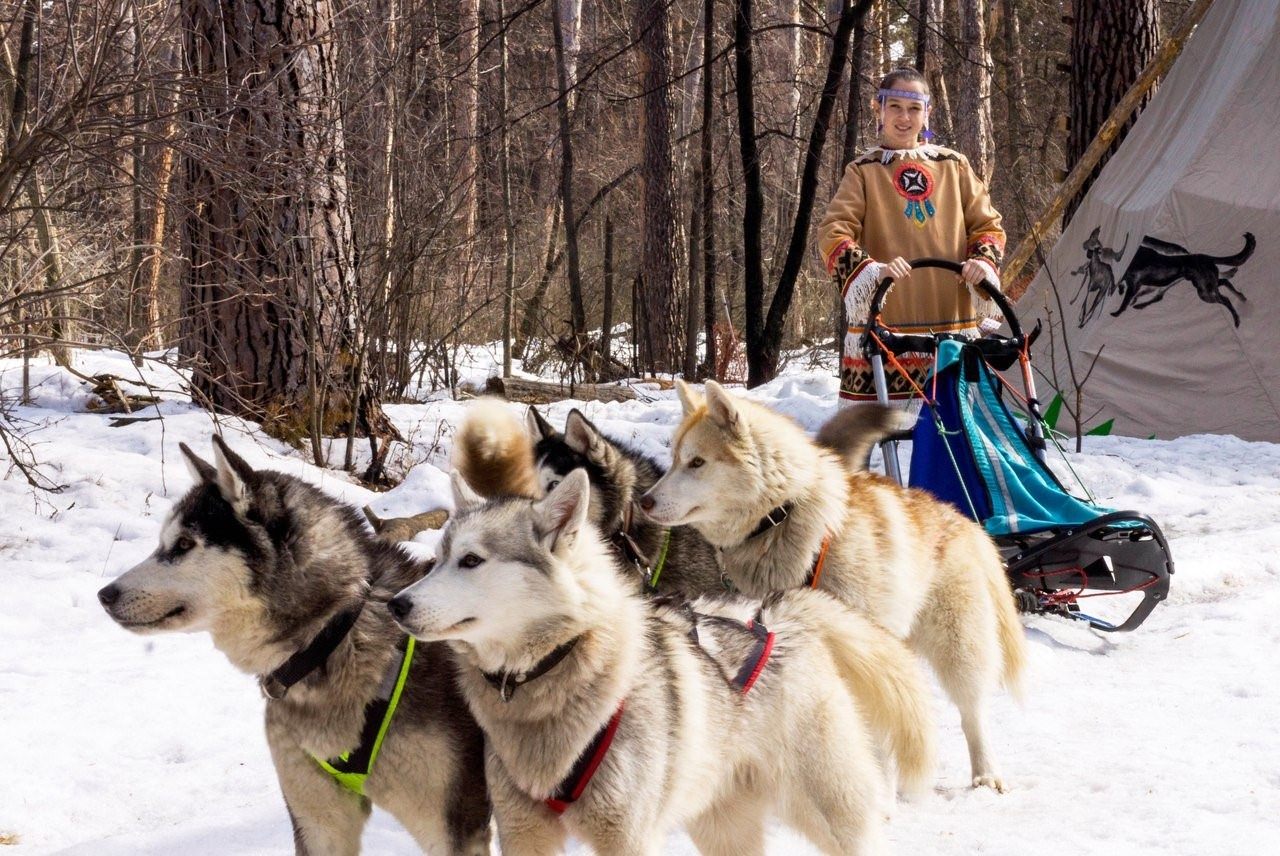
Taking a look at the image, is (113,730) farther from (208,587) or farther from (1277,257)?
(1277,257)

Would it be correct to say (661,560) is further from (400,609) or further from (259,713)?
(400,609)

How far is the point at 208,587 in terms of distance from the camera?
2.71 metres

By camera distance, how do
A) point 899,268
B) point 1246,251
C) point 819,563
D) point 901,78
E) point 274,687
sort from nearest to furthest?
point 274,687, point 819,563, point 899,268, point 901,78, point 1246,251

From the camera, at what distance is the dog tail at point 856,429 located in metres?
4.24

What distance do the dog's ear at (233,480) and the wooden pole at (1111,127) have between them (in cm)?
848

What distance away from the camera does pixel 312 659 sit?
108 inches

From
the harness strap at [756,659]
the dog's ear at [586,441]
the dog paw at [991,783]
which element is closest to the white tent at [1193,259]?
the dog's ear at [586,441]

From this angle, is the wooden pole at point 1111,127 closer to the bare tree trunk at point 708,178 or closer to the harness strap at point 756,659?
the bare tree trunk at point 708,178

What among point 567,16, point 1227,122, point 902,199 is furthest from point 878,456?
point 567,16

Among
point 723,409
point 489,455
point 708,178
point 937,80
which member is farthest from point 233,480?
point 937,80

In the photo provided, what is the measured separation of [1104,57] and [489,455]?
30.0ft

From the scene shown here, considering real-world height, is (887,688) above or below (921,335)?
below

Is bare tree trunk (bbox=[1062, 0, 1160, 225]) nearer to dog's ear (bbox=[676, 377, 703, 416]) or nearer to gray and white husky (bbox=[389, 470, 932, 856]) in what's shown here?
dog's ear (bbox=[676, 377, 703, 416])

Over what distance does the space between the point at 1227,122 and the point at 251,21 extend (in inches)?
313
